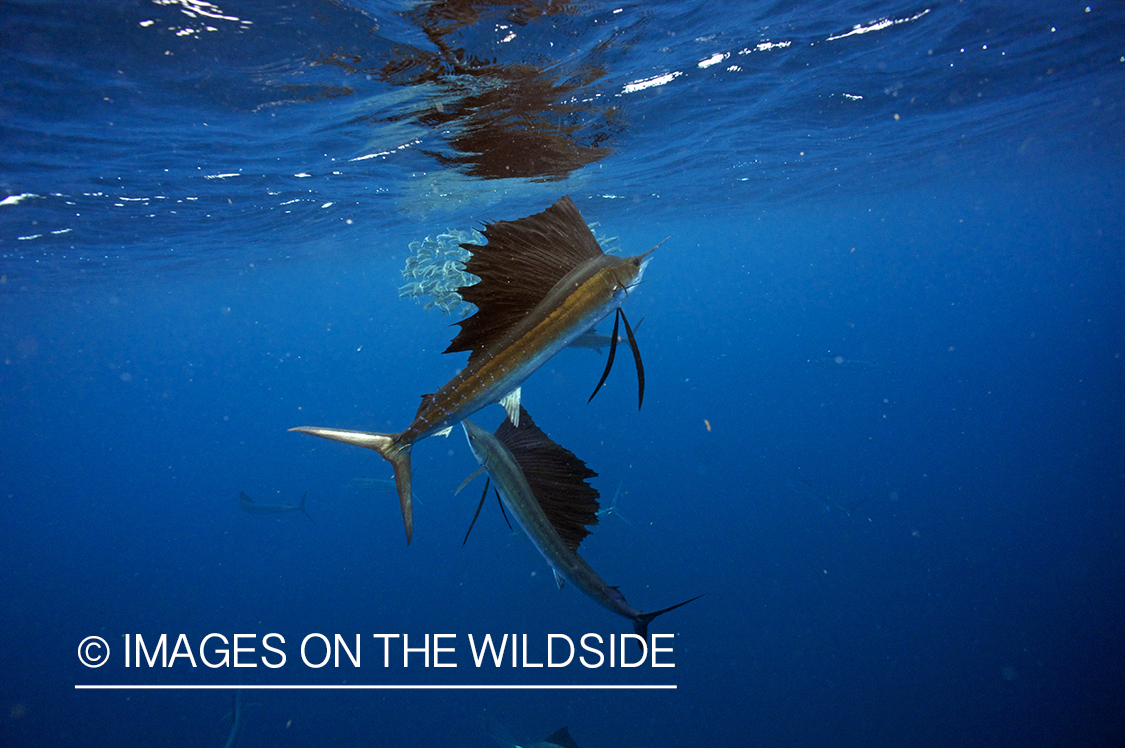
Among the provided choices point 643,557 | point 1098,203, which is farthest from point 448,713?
point 1098,203

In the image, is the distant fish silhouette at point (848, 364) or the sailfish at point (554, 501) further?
the distant fish silhouette at point (848, 364)

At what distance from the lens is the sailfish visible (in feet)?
5.44

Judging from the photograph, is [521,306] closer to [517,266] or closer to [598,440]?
[517,266]

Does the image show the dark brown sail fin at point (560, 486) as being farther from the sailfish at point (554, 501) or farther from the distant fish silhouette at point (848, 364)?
the distant fish silhouette at point (848, 364)

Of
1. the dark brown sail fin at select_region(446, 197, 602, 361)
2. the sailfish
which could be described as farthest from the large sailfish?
the sailfish

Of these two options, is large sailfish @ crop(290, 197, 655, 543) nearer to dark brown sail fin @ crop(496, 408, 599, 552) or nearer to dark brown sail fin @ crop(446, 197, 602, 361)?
dark brown sail fin @ crop(446, 197, 602, 361)

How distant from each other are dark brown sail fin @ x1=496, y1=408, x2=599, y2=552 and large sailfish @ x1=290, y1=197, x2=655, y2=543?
1.06ft

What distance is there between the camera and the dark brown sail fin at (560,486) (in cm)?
166

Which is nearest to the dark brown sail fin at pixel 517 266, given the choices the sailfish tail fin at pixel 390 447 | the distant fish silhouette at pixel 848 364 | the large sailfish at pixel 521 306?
the large sailfish at pixel 521 306

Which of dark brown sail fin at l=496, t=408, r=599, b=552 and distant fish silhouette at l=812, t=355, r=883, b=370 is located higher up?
dark brown sail fin at l=496, t=408, r=599, b=552

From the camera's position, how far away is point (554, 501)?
1679 mm

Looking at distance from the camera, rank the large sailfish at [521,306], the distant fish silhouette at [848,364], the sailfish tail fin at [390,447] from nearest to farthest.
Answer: the large sailfish at [521,306], the sailfish tail fin at [390,447], the distant fish silhouette at [848,364]

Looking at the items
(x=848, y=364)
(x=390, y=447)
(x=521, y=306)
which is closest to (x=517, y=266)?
(x=521, y=306)

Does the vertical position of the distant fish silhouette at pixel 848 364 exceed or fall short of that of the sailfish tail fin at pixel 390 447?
it falls short
